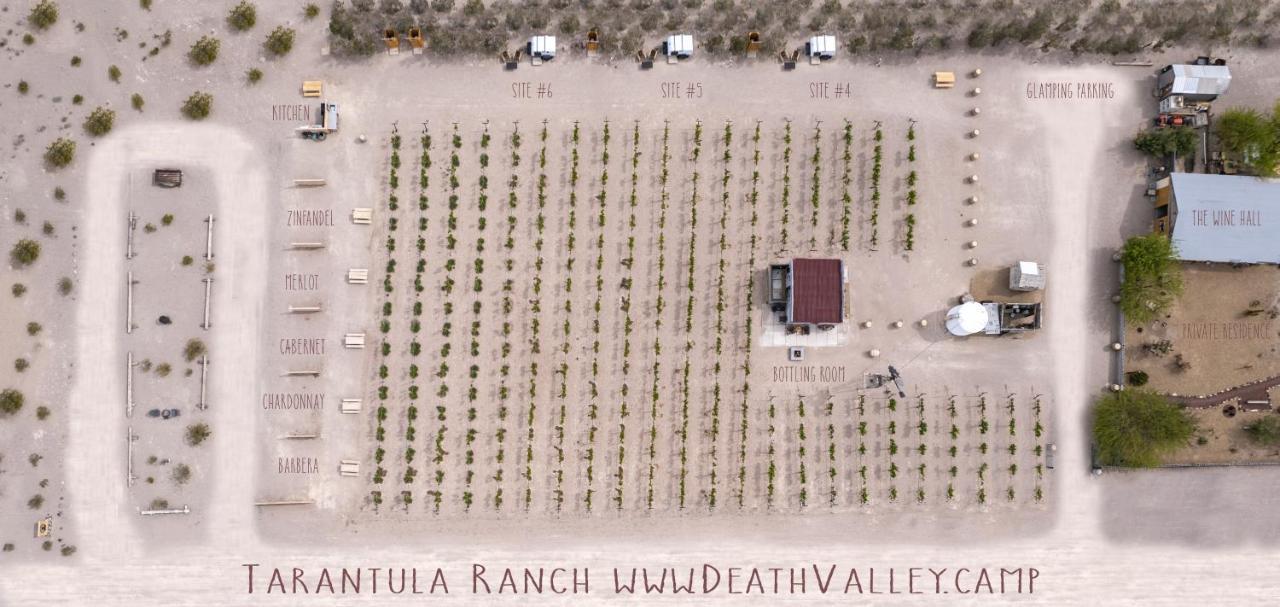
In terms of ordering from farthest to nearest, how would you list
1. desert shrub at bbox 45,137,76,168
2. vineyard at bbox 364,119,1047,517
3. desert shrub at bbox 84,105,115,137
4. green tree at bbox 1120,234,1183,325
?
vineyard at bbox 364,119,1047,517 → desert shrub at bbox 84,105,115,137 → desert shrub at bbox 45,137,76,168 → green tree at bbox 1120,234,1183,325

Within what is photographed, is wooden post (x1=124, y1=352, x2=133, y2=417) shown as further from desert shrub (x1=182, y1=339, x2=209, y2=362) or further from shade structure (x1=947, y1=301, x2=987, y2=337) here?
shade structure (x1=947, y1=301, x2=987, y2=337)

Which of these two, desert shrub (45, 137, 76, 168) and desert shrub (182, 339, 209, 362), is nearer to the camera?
desert shrub (182, 339, 209, 362)

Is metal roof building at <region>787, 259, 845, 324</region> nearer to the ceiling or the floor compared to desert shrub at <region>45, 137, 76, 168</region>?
nearer to the floor

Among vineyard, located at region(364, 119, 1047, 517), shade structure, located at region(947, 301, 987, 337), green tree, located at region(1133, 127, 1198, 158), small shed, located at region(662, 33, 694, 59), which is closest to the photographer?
shade structure, located at region(947, 301, 987, 337)

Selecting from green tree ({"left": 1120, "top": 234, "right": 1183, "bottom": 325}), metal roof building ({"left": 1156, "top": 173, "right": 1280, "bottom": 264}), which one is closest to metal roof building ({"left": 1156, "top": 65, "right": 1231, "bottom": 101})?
metal roof building ({"left": 1156, "top": 173, "right": 1280, "bottom": 264})

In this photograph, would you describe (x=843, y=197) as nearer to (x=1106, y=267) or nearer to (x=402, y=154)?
(x=1106, y=267)

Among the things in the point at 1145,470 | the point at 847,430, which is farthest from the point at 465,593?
the point at 1145,470
